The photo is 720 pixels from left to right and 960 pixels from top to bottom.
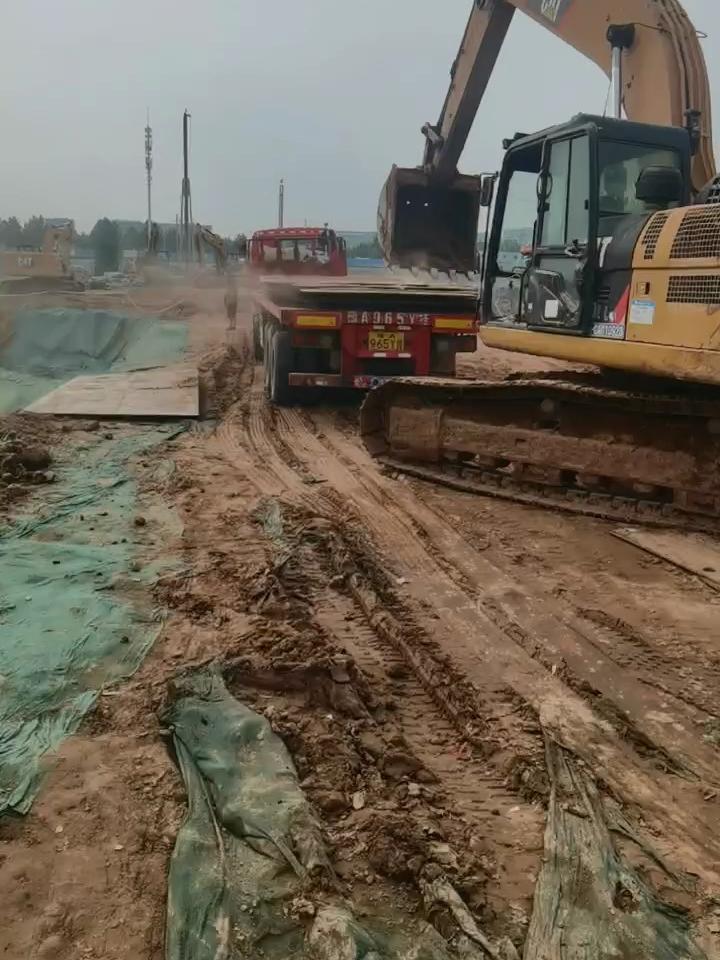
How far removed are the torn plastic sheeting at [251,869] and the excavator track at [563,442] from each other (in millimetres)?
3731

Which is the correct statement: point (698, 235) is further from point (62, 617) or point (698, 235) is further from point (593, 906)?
point (62, 617)

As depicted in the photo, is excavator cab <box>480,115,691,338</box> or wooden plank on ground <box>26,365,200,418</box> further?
wooden plank on ground <box>26,365,200,418</box>

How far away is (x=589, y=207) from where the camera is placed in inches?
230

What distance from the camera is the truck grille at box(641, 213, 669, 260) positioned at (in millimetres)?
5289

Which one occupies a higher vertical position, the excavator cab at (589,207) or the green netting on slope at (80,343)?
the excavator cab at (589,207)

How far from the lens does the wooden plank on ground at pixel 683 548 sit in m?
4.99

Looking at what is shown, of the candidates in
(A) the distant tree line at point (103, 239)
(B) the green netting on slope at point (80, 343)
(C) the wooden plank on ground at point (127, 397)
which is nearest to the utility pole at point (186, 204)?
(A) the distant tree line at point (103, 239)

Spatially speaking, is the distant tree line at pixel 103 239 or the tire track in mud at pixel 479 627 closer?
the tire track in mud at pixel 479 627

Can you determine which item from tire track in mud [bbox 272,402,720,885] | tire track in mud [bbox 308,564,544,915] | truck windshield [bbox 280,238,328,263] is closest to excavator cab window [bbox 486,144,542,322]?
tire track in mud [bbox 272,402,720,885]

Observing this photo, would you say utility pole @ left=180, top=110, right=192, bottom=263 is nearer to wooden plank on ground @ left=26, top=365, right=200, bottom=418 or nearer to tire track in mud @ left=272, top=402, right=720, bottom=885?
wooden plank on ground @ left=26, top=365, right=200, bottom=418

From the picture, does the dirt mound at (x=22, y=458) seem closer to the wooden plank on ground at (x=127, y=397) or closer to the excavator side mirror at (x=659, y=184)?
the wooden plank on ground at (x=127, y=397)

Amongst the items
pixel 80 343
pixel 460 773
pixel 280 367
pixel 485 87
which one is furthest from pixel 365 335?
pixel 80 343

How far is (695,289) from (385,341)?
17.0ft

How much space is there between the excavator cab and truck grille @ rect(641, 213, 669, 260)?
3.3 inches
